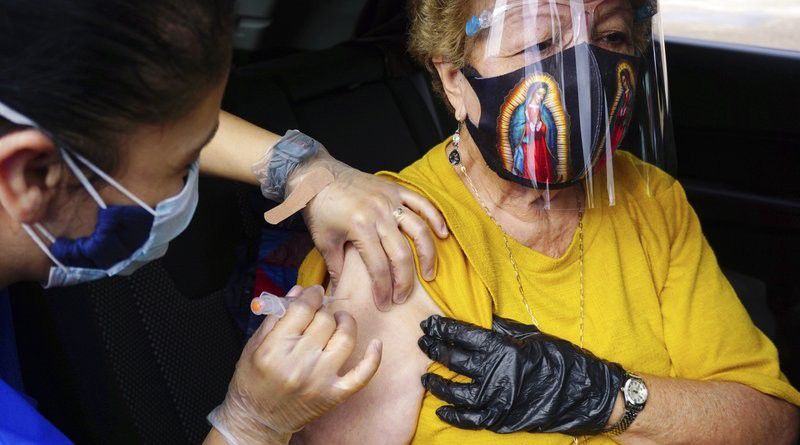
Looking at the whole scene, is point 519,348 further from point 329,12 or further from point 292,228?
point 329,12

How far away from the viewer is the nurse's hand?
1410 millimetres

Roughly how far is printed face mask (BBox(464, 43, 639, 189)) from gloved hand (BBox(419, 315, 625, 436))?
287mm

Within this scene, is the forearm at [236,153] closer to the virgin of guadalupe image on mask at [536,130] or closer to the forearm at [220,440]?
the virgin of guadalupe image on mask at [536,130]

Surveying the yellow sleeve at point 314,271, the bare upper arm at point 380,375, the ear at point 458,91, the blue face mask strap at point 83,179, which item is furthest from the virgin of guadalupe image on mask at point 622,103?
the blue face mask strap at point 83,179

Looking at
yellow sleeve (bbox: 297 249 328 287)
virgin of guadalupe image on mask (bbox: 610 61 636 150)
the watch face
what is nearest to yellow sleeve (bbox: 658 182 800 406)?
the watch face

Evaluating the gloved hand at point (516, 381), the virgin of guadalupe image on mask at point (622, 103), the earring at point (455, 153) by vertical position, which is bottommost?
the gloved hand at point (516, 381)

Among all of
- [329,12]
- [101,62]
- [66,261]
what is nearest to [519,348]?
[66,261]

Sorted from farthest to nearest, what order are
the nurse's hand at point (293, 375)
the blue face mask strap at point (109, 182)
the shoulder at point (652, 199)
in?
the shoulder at point (652, 199) < the nurse's hand at point (293, 375) < the blue face mask strap at point (109, 182)

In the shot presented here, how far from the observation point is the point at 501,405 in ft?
5.46

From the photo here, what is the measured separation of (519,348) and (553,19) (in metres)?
0.58

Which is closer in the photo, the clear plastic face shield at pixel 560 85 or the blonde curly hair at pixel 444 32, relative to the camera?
the clear plastic face shield at pixel 560 85

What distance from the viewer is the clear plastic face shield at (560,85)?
1.70 m

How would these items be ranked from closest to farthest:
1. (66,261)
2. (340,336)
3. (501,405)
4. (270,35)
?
(66,261) < (340,336) < (501,405) < (270,35)

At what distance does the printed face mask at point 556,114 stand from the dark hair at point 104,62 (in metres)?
0.70
